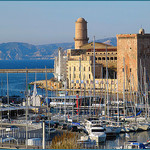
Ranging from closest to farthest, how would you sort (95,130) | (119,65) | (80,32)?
(95,130)
(119,65)
(80,32)

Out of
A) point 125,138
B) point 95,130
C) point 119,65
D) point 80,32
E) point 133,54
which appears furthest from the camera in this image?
point 80,32

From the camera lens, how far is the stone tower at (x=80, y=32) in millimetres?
62000

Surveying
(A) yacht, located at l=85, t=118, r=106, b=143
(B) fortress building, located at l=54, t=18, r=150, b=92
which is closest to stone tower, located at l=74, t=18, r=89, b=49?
(B) fortress building, located at l=54, t=18, r=150, b=92

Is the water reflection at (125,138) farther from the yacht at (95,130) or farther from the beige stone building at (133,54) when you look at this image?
the beige stone building at (133,54)

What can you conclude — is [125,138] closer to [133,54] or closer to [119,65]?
[133,54]

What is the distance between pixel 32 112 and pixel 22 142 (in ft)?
41.1

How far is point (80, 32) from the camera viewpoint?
6197 cm

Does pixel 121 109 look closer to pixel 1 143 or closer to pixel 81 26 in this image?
pixel 1 143

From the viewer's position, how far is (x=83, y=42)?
63094 millimetres

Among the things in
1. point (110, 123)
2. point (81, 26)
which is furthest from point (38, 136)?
point (81, 26)

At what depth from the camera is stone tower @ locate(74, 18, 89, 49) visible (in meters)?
62.0

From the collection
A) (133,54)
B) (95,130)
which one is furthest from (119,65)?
(95,130)

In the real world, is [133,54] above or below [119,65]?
above

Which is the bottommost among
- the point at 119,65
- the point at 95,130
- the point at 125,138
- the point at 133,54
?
the point at 125,138
